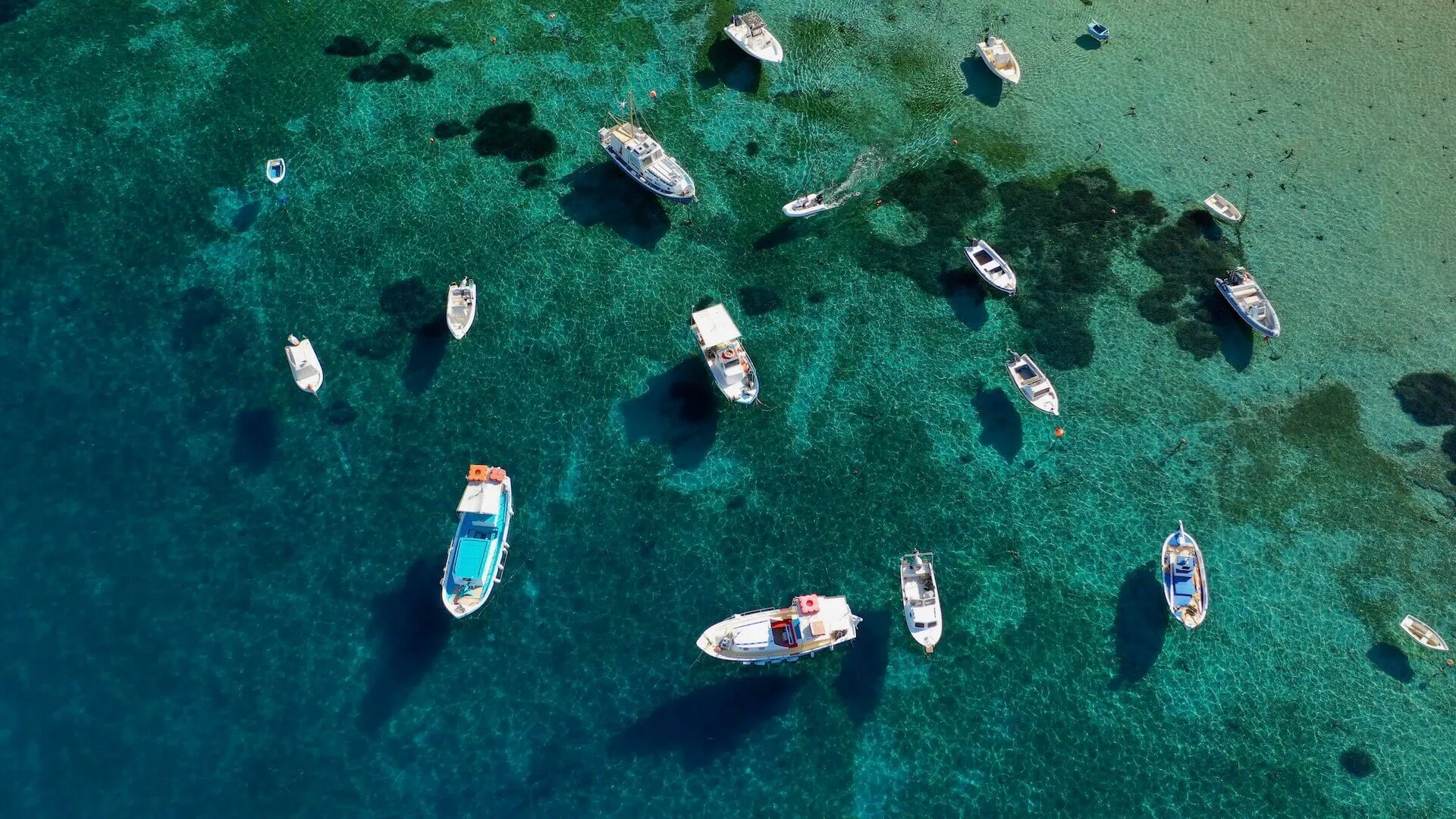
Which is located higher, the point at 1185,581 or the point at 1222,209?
the point at 1222,209

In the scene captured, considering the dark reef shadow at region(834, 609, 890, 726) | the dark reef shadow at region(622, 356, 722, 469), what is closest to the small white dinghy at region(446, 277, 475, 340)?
the dark reef shadow at region(622, 356, 722, 469)

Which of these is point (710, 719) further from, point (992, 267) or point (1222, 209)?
point (1222, 209)

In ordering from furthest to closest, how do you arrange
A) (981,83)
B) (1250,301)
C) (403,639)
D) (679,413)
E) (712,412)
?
(981,83), (1250,301), (712,412), (679,413), (403,639)

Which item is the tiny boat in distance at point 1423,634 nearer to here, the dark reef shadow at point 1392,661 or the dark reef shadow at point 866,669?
the dark reef shadow at point 1392,661

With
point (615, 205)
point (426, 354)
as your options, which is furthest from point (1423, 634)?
point (426, 354)

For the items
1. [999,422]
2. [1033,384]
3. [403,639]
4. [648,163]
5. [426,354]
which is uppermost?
[648,163]

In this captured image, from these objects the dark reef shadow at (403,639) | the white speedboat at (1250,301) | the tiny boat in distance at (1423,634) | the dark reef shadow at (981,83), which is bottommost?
the dark reef shadow at (403,639)

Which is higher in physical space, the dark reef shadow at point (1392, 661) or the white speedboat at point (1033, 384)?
the white speedboat at point (1033, 384)

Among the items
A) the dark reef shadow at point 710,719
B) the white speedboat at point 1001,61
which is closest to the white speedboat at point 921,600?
the dark reef shadow at point 710,719
